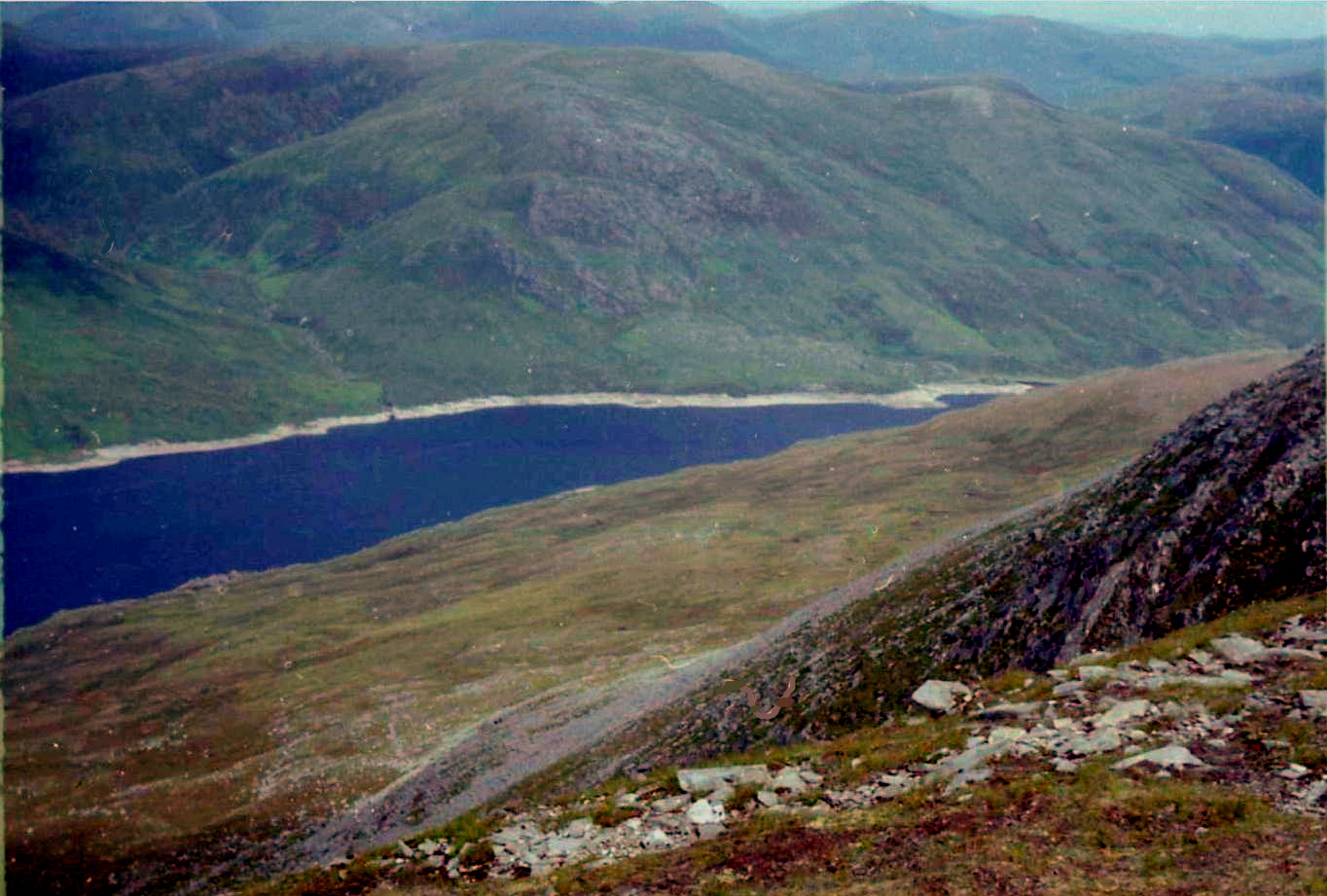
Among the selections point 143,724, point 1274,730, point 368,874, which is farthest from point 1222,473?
point 143,724

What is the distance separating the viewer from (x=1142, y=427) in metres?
195

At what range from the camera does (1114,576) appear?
45219 mm

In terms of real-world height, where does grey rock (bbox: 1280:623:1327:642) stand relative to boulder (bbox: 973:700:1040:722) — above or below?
above

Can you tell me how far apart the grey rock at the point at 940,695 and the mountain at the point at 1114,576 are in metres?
5.39

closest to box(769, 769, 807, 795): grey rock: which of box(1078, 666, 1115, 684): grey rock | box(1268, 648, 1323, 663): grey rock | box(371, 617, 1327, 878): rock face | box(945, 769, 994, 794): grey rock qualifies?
box(371, 617, 1327, 878): rock face

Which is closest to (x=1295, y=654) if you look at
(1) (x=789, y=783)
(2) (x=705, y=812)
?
(1) (x=789, y=783)

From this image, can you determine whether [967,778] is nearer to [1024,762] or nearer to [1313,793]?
[1024,762]

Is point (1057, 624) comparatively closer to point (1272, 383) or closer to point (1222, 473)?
point (1222, 473)

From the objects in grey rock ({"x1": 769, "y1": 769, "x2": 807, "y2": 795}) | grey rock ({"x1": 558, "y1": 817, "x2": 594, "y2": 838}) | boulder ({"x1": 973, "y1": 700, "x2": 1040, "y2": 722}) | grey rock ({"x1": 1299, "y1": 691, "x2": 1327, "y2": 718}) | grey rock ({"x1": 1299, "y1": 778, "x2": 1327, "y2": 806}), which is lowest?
grey rock ({"x1": 558, "y1": 817, "x2": 594, "y2": 838})

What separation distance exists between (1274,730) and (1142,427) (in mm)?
177780

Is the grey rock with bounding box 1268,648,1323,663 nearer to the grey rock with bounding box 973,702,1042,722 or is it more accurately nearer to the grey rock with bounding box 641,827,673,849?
the grey rock with bounding box 973,702,1042,722

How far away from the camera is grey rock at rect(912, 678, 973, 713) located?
36.8 metres

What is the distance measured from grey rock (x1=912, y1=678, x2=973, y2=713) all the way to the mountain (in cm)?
539

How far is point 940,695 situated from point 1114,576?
37.7ft
